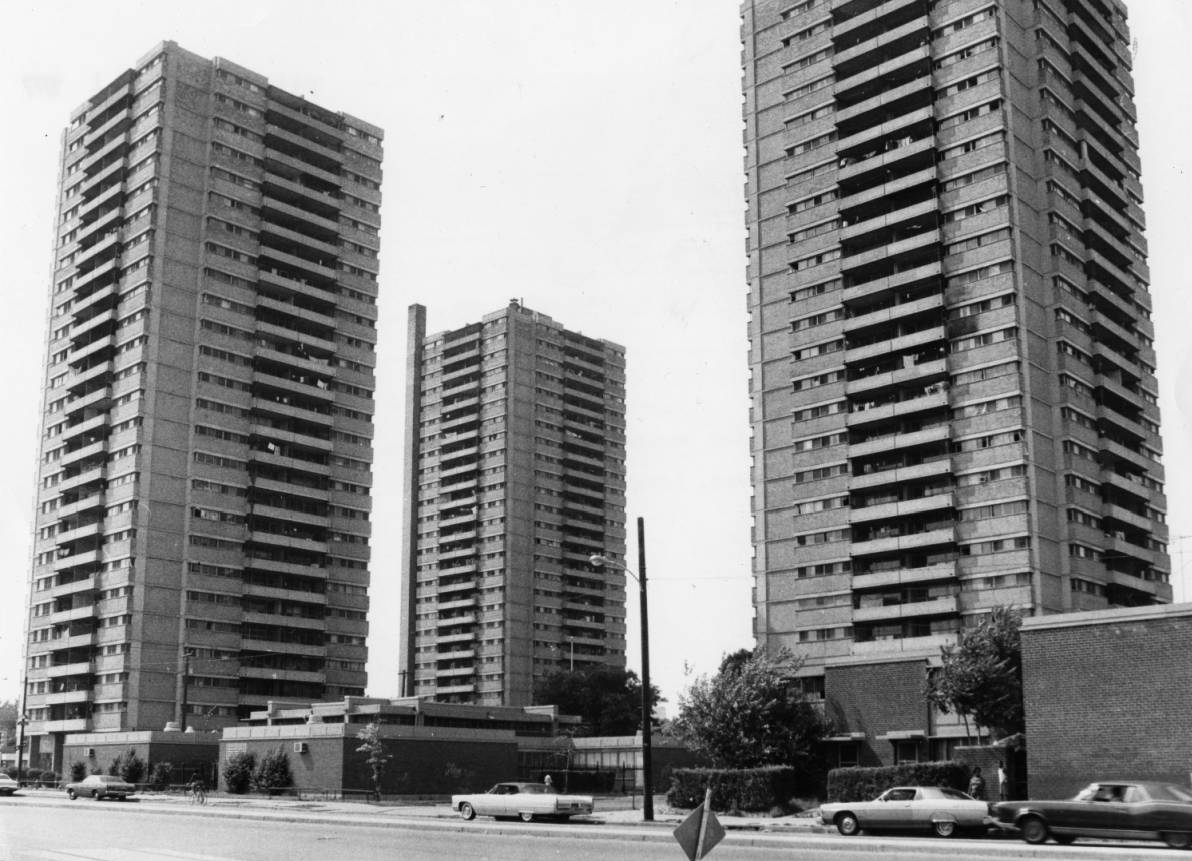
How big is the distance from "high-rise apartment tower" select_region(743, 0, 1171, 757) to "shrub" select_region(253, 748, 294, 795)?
41.9 metres

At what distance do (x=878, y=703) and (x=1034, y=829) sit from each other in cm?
3144

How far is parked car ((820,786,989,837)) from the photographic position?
34.6m

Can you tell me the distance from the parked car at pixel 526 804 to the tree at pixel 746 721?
516 inches

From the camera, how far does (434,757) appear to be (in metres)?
69.8

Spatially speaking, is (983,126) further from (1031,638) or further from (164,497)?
(164,497)

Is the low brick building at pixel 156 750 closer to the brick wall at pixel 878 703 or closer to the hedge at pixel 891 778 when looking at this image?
the brick wall at pixel 878 703

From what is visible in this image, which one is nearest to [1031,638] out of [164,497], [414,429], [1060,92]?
[1060,92]

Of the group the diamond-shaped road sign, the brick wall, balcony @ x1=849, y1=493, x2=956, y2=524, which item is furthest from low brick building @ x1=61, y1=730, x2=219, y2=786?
the diamond-shaped road sign

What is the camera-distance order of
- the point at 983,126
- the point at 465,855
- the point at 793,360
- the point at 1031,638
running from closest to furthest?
the point at 465,855 → the point at 1031,638 → the point at 983,126 → the point at 793,360

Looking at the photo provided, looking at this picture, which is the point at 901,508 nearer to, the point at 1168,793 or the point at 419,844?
the point at 1168,793

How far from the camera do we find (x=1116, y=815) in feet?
97.0

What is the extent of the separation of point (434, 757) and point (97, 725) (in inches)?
1926

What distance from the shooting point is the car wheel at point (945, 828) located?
3456cm

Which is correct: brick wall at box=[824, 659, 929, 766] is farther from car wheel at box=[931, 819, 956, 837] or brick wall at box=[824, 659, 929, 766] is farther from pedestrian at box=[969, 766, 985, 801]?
car wheel at box=[931, 819, 956, 837]
